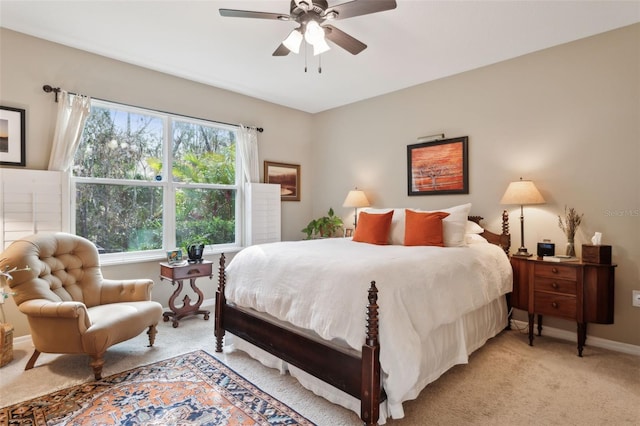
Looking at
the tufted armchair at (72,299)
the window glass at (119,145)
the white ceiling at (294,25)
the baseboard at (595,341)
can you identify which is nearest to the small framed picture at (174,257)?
the tufted armchair at (72,299)

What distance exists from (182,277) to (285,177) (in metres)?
2.32

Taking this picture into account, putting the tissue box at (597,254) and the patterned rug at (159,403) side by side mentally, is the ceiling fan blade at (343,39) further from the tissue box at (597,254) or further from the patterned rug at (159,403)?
the patterned rug at (159,403)

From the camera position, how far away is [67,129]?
127 inches

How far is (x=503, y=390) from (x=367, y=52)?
3186 millimetres

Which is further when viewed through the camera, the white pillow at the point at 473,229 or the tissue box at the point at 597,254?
the white pillow at the point at 473,229

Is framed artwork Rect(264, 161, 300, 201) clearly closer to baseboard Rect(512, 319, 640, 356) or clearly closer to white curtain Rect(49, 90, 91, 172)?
white curtain Rect(49, 90, 91, 172)

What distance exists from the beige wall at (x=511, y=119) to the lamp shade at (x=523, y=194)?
0.24m

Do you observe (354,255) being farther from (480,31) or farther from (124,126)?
(124,126)

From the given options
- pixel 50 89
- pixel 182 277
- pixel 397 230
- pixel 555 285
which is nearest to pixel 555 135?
pixel 555 285

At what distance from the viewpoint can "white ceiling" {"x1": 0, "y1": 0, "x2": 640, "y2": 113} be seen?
8.80ft

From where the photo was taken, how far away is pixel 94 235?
354cm

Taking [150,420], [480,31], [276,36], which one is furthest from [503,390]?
[276,36]

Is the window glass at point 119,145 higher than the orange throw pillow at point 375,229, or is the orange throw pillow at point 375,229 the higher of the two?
the window glass at point 119,145

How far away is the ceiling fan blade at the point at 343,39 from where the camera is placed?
2.55 metres
